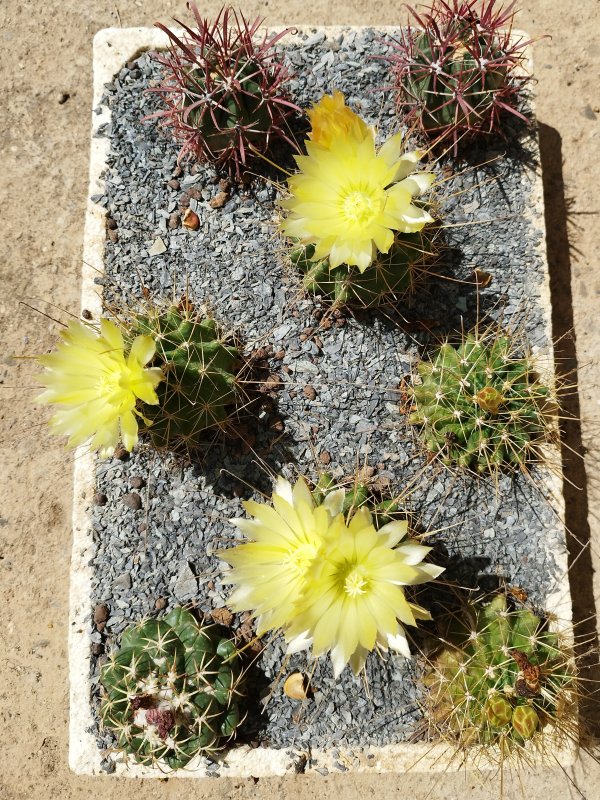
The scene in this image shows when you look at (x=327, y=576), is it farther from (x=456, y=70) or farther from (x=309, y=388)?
(x=456, y=70)

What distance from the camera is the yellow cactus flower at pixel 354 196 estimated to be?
5.43 feet

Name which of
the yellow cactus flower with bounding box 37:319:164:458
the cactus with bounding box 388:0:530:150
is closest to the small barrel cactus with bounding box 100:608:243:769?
the yellow cactus flower with bounding box 37:319:164:458

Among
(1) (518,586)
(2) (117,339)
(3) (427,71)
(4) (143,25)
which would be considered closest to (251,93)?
(3) (427,71)

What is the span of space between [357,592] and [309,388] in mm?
866

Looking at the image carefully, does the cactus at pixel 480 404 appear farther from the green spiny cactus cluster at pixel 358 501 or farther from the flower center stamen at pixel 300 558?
the flower center stamen at pixel 300 558

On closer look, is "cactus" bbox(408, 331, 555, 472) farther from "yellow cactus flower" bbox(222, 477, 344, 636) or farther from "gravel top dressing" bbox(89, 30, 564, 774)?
"yellow cactus flower" bbox(222, 477, 344, 636)

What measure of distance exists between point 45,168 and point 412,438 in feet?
6.26

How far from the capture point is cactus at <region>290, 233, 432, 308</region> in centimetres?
193

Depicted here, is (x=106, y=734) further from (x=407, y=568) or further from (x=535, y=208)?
(x=535, y=208)

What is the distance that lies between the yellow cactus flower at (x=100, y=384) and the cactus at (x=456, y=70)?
120cm

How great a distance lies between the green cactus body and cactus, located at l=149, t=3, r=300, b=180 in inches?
23.5

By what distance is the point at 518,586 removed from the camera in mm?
2180

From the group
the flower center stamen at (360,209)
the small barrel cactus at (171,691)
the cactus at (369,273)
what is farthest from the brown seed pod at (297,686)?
the flower center stamen at (360,209)

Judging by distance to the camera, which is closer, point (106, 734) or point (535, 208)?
point (106, 734)
